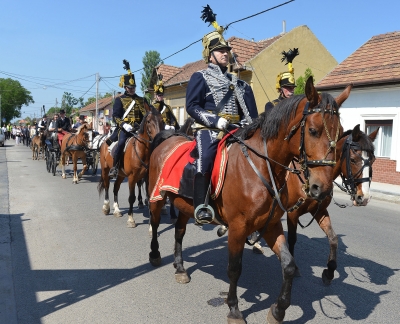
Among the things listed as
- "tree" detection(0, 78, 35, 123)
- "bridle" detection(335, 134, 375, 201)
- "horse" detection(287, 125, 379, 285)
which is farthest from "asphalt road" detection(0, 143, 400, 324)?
"tree" detection(0, 78, 35, 123)

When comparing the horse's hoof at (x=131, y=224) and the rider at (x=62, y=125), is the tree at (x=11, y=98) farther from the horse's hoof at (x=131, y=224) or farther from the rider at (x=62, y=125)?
the horse's hoof at (x=131, y=224)

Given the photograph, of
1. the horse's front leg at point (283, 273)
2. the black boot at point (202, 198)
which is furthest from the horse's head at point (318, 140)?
the black boot at point (202, 198)

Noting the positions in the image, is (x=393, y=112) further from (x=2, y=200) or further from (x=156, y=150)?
(x=2, y=200)

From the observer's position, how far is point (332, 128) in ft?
9.89

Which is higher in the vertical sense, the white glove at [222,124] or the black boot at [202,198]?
the white glove at [222,124]

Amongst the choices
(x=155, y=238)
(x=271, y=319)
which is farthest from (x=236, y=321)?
(x=155, y=238)

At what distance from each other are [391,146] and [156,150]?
12280 millimetres

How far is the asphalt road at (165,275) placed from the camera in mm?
4020

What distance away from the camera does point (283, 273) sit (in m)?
3.62

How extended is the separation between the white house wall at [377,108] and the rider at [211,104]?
11.4m

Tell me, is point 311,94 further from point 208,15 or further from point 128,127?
point 128,127

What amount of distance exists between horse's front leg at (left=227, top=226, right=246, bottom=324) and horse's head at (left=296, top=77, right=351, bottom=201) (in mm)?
932

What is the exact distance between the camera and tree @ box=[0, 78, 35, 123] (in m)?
91.8

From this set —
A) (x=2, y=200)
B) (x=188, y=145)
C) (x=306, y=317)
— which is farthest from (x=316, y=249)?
(x=2, y=200)
